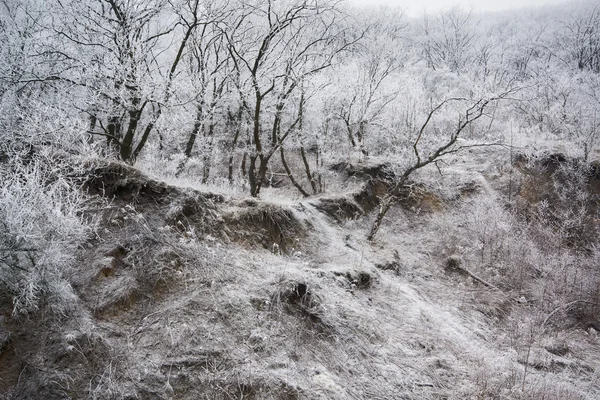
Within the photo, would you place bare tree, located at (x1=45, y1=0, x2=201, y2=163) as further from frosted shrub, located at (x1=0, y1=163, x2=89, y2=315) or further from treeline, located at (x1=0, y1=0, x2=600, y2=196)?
frosted shrub, located at (x1=0, y1=163, x2=89, y2=315)

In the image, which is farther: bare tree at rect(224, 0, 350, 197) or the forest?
bare tree at rect(224, 0, 350, 197)

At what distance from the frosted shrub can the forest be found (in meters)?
0.02

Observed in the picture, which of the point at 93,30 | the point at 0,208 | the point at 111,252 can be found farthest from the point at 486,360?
the point at 93,30

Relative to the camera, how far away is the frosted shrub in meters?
3.79

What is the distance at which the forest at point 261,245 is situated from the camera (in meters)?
3.95

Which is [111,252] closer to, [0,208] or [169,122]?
[0,208]

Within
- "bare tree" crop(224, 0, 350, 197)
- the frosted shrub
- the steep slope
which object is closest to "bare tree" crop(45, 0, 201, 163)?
"bare tree" crop(224, 0, 350, 197)

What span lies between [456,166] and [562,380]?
10729 millimetres

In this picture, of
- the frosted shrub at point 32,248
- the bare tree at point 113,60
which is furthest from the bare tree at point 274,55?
the frosted shrub at point 32,248

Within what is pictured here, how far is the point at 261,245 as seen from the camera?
6863 millimetres

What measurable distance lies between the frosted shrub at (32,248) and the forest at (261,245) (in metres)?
0.02

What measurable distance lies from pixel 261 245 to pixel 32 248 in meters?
3.64

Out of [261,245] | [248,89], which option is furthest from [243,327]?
[248,89]

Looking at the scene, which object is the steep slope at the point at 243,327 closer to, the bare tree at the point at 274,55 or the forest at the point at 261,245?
the forest at the point at 261,245
